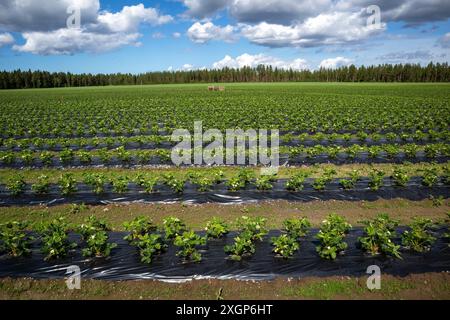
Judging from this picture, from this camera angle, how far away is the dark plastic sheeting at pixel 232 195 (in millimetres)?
10508

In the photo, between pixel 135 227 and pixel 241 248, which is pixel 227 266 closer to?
pixel 241 248

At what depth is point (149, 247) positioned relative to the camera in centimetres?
676

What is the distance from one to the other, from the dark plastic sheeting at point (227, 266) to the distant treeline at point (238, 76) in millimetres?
119263

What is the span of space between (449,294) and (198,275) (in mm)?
4750

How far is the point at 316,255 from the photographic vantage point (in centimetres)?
694

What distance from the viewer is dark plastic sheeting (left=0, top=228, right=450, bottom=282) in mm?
6512

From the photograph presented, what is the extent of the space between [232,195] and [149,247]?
14.3ft

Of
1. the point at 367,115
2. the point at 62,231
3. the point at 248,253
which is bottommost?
the point at 248,253

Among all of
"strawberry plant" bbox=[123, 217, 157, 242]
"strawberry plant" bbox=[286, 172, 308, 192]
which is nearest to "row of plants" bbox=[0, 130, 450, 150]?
"strawberry plant" bbox=[286, 172, 308, 192]

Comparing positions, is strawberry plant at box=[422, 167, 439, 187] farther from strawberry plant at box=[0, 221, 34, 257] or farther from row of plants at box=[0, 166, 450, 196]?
strawberry plant at box=[0, 221, 34, 257]

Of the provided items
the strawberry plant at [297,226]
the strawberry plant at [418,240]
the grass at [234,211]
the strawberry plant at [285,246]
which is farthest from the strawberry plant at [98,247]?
the strawberry plant at [418,240]

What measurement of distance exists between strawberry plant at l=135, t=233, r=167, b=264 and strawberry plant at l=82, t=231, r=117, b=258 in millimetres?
623
